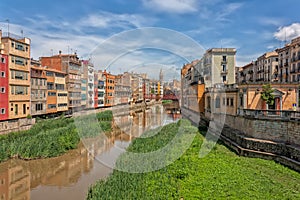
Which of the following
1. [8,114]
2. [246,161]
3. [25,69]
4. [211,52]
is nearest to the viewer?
[246,161]

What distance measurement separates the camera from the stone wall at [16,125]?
18.6m

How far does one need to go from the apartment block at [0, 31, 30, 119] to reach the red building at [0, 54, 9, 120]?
0.33 m

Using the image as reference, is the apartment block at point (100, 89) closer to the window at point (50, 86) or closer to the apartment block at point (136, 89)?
the window at point (50, 86)

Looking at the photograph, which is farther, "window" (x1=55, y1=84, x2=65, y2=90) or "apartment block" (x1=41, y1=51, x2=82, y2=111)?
"apartment block" (x1=41, y1=51, x2=82, y2=111)

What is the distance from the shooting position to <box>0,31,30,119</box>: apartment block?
65.5 ft

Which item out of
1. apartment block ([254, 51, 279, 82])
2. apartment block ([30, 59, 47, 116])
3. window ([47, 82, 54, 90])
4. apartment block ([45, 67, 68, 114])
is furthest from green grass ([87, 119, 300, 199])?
apartment block ([254, 51, 279, 82])

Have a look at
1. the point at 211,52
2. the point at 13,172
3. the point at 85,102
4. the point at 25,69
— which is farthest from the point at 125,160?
the point at 85,102

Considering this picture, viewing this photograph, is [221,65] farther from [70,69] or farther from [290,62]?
[70,69]

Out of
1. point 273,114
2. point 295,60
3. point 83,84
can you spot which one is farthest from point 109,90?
point 273,114

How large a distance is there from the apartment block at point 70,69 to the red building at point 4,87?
10450 mm

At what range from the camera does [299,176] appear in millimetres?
9742

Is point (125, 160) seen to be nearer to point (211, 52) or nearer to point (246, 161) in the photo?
point (246, 161)

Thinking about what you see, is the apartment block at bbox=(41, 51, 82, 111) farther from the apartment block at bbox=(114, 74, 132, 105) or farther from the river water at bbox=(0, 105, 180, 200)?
the apartment block at bbox=(114, 74, 132, 105)

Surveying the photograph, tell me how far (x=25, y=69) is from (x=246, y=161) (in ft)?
64.2
